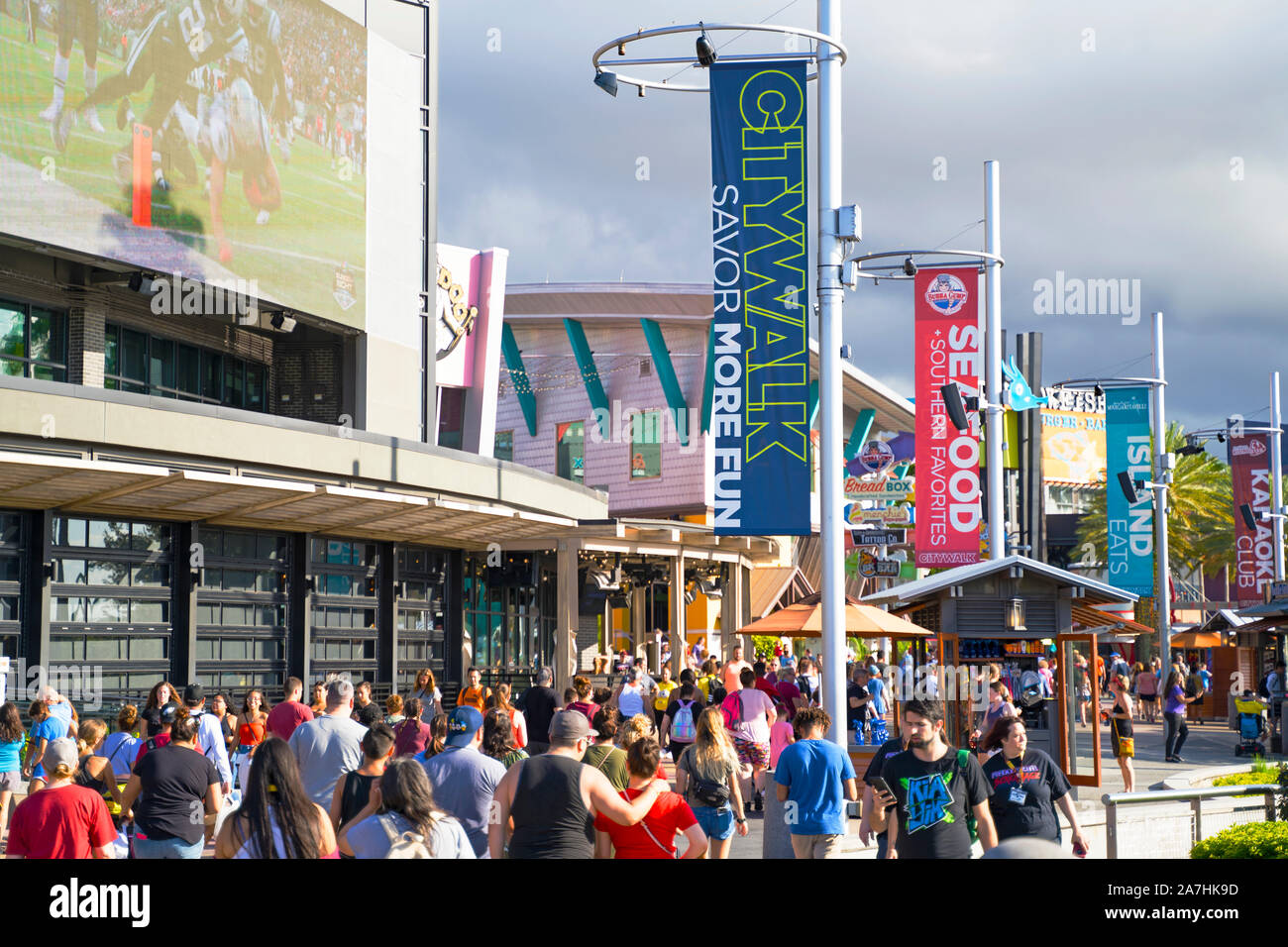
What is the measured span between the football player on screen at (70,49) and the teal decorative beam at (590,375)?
30.6m

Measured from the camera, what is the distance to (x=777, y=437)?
1442 centimetres

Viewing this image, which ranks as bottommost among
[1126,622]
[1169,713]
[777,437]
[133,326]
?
[1169,713]

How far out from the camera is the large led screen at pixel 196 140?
72.0 feet

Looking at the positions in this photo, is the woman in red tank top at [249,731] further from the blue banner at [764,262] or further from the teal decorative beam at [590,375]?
the teal decorative beam at [590,375]

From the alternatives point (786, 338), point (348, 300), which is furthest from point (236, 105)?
point (786, 338)

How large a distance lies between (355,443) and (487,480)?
11.7 feet

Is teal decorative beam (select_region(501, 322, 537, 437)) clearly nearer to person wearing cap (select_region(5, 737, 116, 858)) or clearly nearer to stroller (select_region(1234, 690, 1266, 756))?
stroller (select_region(1234, 690, 1266, 756))

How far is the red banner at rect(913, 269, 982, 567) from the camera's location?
2447cm

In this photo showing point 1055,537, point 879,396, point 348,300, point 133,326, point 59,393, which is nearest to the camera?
point 59,393

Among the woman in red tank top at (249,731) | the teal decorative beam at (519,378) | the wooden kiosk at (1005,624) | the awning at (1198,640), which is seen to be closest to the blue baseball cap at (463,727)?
the woman in red tank top at (249,731)

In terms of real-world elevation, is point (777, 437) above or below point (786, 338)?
below

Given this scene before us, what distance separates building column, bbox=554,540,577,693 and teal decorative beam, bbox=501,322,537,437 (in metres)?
27.2

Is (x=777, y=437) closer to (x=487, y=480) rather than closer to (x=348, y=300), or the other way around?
(x=487, y=480)
